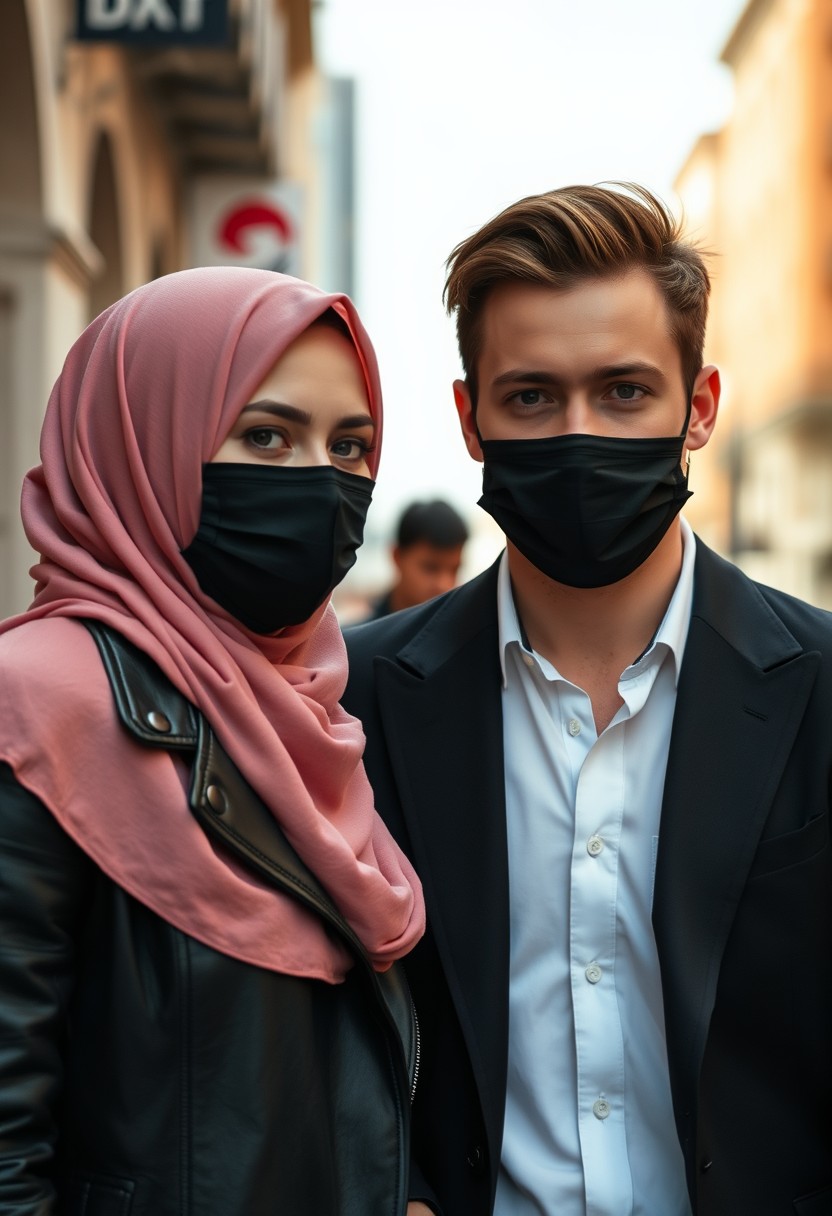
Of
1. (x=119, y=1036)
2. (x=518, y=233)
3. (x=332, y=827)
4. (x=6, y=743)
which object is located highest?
(x=518, y=233)

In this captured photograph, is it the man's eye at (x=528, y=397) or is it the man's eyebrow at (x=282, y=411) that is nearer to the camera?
the man's eyebrow at (x=282, y=411)

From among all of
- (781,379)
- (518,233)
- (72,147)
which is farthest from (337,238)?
(518,233)

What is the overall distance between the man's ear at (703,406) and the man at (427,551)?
3.28 metres

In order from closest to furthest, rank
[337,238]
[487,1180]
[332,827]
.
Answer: [332,827] < [487,1180] < [337,238]

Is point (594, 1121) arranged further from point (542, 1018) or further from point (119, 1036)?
point (119, 1036)

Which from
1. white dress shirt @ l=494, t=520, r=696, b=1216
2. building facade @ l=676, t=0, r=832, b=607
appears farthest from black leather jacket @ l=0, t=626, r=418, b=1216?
building facade @ l=676, t=0, r=832, b=607

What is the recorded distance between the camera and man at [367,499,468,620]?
5902 mm

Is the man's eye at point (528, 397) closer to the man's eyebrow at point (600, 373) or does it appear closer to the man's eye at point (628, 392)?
the man's eyebrow at point (600, 373)

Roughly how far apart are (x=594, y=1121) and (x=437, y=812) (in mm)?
551

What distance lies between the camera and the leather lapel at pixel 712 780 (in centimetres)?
220

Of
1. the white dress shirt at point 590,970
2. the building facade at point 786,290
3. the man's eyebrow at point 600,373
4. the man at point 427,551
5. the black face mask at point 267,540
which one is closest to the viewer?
the black face mask at point 267,540

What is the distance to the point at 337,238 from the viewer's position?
8281 centimetres

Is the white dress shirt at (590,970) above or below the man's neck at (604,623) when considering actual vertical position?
below

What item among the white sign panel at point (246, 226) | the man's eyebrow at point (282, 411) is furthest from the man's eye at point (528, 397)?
the white sign panel at point (246, 226)
